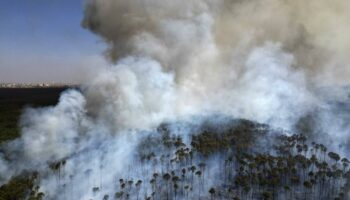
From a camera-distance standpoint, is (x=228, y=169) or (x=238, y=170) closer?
(x=238, y=170)

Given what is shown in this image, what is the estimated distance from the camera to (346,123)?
542ft

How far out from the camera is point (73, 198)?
9600cm

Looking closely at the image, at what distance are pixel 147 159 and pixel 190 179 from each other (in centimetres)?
1828

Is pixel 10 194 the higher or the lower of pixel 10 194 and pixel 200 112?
the lower

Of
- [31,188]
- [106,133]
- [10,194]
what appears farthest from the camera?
[106,133]

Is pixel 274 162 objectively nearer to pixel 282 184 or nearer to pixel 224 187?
pixel 282 184

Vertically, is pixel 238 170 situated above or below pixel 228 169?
below

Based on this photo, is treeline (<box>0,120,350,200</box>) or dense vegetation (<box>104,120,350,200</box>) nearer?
treeline (<box>0,120,350,200</box>)

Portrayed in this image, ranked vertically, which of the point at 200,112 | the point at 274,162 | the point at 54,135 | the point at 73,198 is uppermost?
the point at 200,112

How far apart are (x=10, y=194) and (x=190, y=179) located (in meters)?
52.2

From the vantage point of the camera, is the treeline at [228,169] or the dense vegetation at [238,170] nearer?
A: the treeline at [228,169]

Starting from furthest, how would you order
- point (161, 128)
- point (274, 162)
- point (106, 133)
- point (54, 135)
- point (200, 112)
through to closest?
point (200, 112) < point (161, 128) < point (106, 133) < point (274, 162) < point (54, 135)

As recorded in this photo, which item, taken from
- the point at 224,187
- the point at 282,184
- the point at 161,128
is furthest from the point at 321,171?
the point at 161,128

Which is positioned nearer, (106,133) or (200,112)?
(106,133)
